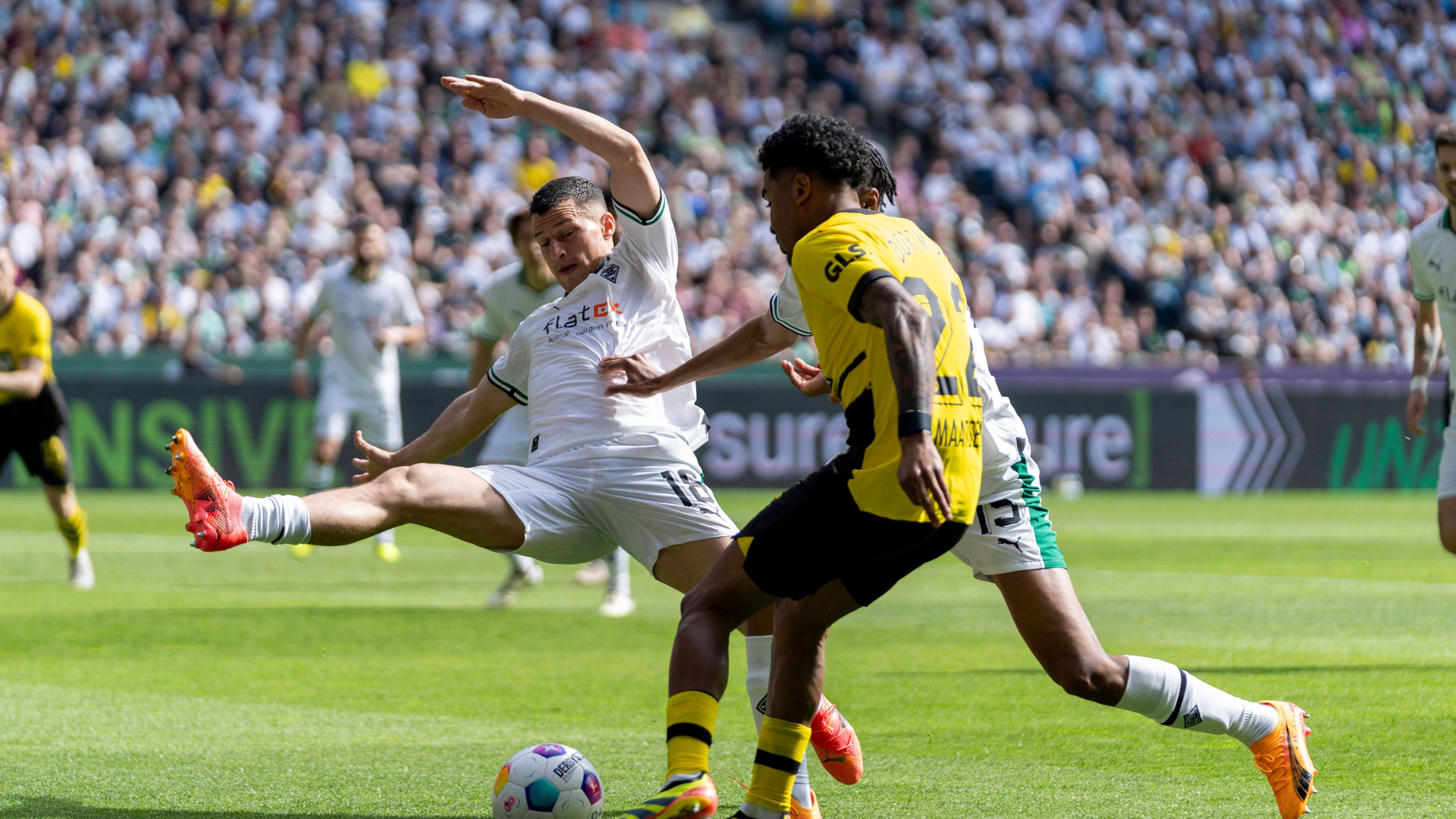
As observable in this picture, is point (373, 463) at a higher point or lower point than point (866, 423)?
lower

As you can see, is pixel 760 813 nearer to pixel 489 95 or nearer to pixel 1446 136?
pixel 489 95

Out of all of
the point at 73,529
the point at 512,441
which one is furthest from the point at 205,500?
the point at 73,529

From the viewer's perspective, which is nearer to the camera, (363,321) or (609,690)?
(609,690)

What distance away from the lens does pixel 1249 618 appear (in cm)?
998

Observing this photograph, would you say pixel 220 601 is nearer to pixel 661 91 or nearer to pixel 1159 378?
pixel 1159 378

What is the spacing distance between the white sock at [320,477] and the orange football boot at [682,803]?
10.5 metres

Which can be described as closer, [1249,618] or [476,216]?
[1249,618]

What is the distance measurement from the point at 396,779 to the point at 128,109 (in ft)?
68.2

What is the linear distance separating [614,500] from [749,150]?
2247cm

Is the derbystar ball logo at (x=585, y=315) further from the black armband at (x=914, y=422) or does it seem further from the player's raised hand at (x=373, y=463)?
the black armband at (x=914, y=422)

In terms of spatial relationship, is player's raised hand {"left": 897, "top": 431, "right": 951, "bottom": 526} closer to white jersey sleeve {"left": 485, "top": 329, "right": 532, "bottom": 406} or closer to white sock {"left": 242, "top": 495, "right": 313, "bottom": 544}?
white sock {"left": 242, "top": 495, "right": 313, "bottom": 544}

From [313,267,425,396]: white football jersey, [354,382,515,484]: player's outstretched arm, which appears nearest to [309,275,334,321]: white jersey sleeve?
[313,267,425,396]: white football jersey

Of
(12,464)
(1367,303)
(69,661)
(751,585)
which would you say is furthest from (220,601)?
(1367,303)

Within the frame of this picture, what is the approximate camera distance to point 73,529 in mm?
11602
